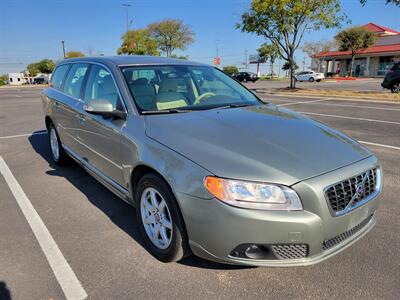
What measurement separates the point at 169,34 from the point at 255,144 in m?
52.5

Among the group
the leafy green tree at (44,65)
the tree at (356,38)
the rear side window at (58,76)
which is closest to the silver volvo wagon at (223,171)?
the rear side window at (58,76)

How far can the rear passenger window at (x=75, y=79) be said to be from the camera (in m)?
4.42

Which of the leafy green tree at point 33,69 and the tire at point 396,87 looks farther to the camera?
the leafy green tree at point 33,69

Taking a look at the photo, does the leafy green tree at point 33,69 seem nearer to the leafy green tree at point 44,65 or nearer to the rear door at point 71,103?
the leafy green tree at point 44,65

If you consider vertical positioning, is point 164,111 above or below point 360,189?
above

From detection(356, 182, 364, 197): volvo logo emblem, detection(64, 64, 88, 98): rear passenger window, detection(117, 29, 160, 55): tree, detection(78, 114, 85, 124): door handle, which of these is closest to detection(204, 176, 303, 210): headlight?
detection(356, 182, 364, 197): volvo logo emblem

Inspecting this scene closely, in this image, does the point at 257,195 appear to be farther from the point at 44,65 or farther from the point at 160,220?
the point at 44,65

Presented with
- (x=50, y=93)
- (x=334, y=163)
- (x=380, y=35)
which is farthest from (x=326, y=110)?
(x=380, y=35)

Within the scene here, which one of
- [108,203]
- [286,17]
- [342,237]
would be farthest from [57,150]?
[286,17]

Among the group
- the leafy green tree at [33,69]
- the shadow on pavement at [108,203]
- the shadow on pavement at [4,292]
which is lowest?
the shadow on pavement at [4,292]

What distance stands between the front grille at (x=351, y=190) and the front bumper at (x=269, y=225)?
6 cm

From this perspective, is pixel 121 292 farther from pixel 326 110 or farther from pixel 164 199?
pixel 326 110

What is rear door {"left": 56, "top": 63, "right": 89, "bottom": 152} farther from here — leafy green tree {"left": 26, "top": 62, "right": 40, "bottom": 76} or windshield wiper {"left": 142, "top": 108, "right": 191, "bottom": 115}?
leafy green tree {"left": 26, "top": 62, "right": 40, "bottom": 76}

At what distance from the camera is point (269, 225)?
7.22 feet
